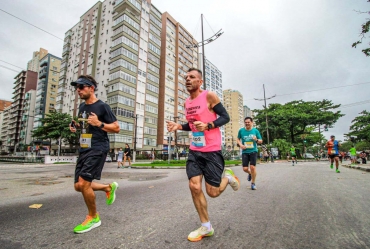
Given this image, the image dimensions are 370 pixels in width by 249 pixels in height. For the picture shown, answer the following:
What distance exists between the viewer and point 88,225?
7.86ft

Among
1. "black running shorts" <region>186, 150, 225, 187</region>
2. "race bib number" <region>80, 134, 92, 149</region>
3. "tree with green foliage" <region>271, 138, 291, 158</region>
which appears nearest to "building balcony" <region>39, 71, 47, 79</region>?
"tree with green foliage" <region>271, 138, 291, 158</region>

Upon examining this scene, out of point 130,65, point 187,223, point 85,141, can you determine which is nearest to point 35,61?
point 130,65

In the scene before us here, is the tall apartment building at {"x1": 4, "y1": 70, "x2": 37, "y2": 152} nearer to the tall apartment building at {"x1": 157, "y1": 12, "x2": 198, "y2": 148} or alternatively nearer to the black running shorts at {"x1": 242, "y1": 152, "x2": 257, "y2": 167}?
the tall apartment building at {"x1": 157, "y1": 12, "x2": 198, "y2": 148}

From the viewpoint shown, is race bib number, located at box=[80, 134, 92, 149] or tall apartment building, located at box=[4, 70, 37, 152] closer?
race bib number, located at box=[80, 134, 92, 149]

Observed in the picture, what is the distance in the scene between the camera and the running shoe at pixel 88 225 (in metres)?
2.31

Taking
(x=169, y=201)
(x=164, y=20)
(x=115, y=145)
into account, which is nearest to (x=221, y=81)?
(x=164, y=20)

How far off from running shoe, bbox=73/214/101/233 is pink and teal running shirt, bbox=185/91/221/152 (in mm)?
1536

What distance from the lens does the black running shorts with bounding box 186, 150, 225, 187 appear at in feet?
7.79

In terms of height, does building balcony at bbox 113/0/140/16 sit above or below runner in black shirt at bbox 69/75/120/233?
above

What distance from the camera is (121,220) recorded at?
2.69 metres

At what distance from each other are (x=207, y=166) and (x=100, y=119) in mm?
1656

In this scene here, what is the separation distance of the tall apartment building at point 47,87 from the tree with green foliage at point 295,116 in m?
72.3

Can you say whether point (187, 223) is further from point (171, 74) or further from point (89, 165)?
point (171, 74)

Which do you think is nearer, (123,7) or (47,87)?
(123,7)
